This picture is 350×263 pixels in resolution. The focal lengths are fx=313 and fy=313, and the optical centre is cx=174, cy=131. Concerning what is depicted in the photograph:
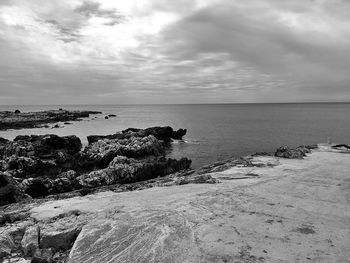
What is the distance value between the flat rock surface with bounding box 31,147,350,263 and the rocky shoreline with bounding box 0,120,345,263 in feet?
1.24

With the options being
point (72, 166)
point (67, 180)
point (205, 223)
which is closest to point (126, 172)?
point (67, 180)

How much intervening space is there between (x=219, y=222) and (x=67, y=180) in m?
13.2

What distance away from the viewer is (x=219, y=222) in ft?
37.0

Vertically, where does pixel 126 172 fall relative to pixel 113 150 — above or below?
below

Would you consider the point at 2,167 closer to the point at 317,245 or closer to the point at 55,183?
the point at 55,183

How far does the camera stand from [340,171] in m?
20.0

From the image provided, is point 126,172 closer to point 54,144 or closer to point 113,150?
point 113,150

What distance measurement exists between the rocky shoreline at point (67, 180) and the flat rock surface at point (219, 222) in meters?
0.38

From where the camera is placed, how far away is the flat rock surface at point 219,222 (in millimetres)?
9312

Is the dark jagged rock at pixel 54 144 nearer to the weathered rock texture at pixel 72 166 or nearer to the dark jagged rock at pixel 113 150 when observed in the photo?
the weathered rock texture at pixel 72 166

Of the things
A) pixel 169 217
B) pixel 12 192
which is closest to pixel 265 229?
pixel 169 217

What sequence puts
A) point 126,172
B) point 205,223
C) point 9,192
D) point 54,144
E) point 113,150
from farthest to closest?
point 54,144 < point 113,150 < point 126,172 < point 9,192 < point 205,223

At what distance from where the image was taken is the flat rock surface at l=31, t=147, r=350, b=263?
931cm

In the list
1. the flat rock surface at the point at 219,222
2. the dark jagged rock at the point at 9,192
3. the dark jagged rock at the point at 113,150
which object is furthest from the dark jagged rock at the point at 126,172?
the flat rock surface at the point at 219,222
